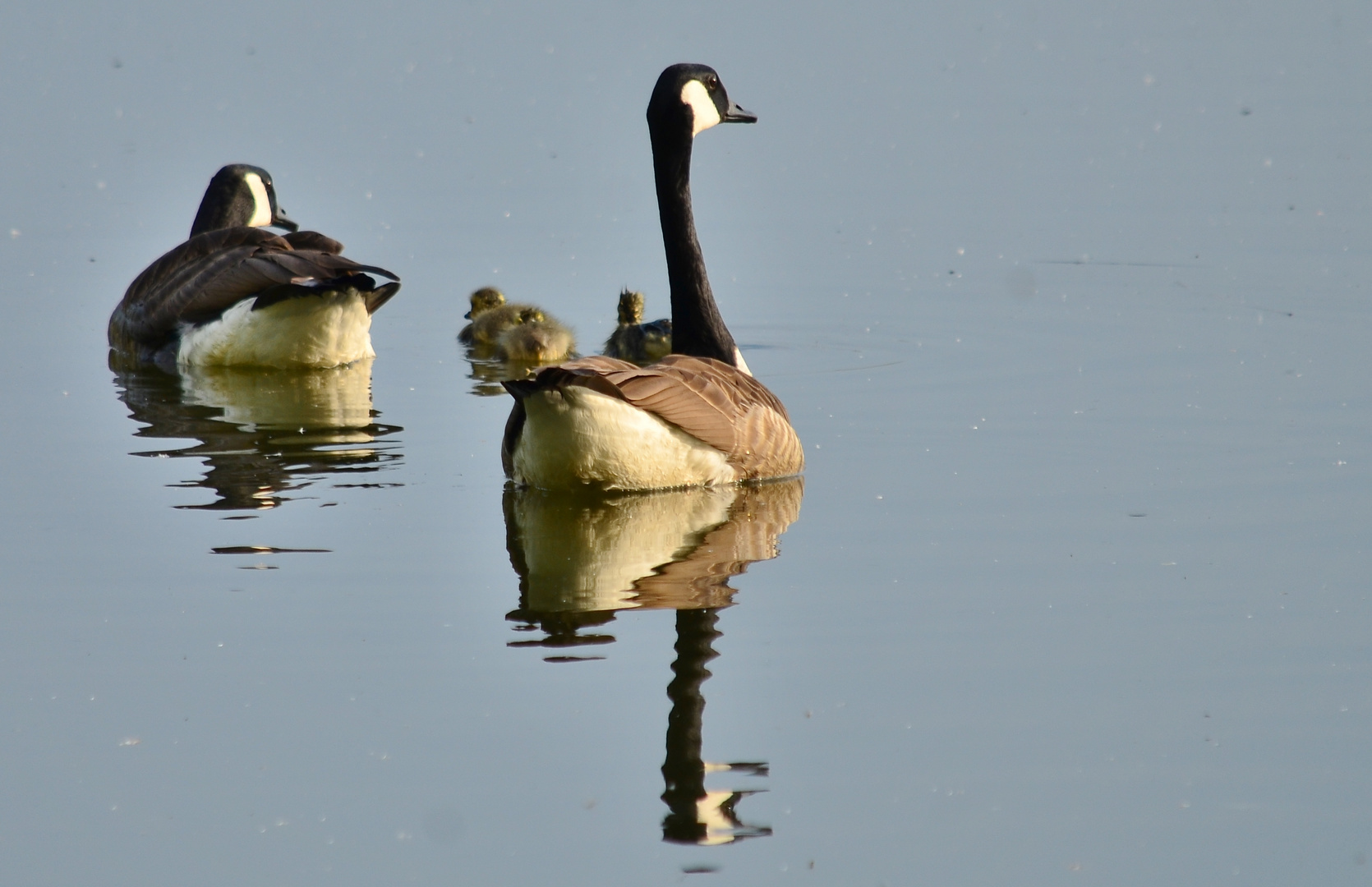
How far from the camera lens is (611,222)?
56.2ft

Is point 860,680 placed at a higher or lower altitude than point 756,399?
lower

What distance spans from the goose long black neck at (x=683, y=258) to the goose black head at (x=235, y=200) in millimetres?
5224

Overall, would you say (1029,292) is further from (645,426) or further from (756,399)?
(645,426)

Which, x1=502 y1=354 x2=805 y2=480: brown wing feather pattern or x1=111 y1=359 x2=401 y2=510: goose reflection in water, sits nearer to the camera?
x1=502 y1=354 x2=805 y2=480: brown wing feather pattern

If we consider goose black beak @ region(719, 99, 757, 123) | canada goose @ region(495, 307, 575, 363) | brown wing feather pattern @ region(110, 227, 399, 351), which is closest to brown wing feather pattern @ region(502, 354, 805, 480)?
goose black beak @ region(719, 99, 757, 123)

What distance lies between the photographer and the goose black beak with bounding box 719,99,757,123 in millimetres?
9852

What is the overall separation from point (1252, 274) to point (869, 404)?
514cm

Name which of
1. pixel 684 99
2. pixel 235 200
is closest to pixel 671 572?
pixel 684 99

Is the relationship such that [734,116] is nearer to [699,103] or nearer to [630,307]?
[699,103]

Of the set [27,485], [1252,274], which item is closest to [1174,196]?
[1252,274]

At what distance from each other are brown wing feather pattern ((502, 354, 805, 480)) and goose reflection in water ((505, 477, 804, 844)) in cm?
18

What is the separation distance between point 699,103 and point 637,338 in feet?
9.33

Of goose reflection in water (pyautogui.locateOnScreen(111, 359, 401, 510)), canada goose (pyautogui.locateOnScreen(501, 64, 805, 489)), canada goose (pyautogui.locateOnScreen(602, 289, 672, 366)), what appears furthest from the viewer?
canada goose (pyautogui.locateOnScreen(602, 289, 672, 366))

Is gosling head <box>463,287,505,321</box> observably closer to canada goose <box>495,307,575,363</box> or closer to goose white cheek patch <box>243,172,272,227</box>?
canada goose <box>495,307,575,363</box>
